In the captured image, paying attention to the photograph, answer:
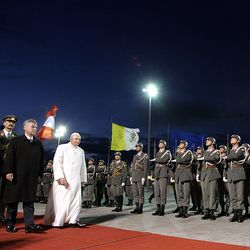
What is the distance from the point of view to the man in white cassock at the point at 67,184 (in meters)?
7.52

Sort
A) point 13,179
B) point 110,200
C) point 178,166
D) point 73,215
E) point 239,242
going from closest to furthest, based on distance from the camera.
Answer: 1. point 239,242
2. point 13,179
3. point 73,215
4. point 178,166
5. point 110,200

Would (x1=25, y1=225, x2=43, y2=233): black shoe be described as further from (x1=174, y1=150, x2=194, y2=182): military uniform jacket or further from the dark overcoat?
(x1=174, y1=150, x2=194, y2=182): military uniform jacket

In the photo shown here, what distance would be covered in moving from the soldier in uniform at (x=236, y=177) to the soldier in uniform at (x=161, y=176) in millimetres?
1731

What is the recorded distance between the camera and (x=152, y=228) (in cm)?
758

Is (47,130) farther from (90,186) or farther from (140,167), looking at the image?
(140,167)

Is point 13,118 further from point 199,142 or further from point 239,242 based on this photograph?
point 199,142

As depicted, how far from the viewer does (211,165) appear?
9.69 metres

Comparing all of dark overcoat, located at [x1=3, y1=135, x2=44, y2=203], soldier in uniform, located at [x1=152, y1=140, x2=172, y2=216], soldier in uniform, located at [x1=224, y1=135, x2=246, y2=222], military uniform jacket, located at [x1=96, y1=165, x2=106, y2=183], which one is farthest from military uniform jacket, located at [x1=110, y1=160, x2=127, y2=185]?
dark overcoat, located at [x1=3, y1=135, x2=44, y2=203]

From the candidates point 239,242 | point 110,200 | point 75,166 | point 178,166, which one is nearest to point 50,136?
point 110,200

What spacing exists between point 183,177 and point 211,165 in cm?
78

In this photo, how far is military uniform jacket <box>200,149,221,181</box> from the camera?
958 centimetres

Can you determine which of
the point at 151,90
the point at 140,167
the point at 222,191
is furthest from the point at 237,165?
the point at 151,90

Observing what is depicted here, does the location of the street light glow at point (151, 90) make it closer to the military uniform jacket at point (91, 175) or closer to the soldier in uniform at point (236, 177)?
the military uniform jacket at point (91, 175)

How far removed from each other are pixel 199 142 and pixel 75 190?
1505cm
